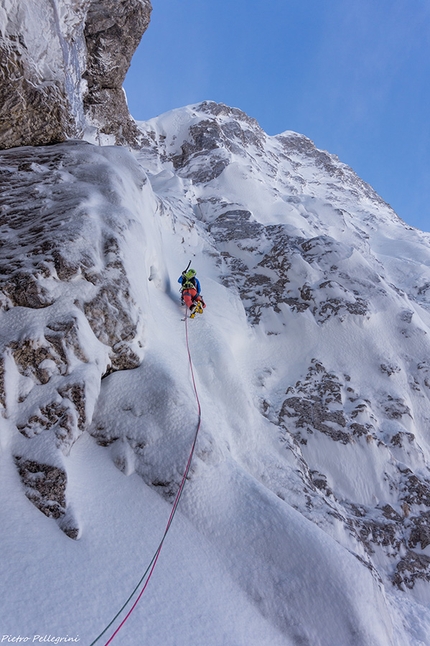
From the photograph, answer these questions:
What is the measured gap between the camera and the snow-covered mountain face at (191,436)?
4781 millimetres

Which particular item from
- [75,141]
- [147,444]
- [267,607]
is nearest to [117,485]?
[147,444]

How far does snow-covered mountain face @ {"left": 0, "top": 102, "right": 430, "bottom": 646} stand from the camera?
478cm

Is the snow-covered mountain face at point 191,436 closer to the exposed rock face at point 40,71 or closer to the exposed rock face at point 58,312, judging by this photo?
the exposed rock face at point 58,312

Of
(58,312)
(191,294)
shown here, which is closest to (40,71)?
(191,294)

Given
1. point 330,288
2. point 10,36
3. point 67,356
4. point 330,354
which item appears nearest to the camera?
point 67,356

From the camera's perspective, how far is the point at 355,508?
9.56 m

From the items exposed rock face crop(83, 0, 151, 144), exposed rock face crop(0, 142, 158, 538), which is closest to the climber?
exposed rock face crop(0, 142, 158, 538)

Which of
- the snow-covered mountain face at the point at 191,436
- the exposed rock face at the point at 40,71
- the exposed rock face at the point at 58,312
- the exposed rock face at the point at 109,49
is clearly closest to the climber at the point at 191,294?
the snow-covered mountain face at the point at 191,436

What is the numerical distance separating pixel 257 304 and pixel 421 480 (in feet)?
29.1

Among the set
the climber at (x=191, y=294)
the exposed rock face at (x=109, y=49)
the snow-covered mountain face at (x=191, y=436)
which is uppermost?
the exposed rock face at (x=109, y=49)

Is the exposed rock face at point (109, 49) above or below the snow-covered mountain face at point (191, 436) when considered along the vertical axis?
above

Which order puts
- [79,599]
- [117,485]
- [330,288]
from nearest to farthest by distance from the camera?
[79,599]
[117,485]
[330,288]

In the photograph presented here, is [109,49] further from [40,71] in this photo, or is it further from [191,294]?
[191,294]

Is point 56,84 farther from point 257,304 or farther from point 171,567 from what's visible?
point 171,567
